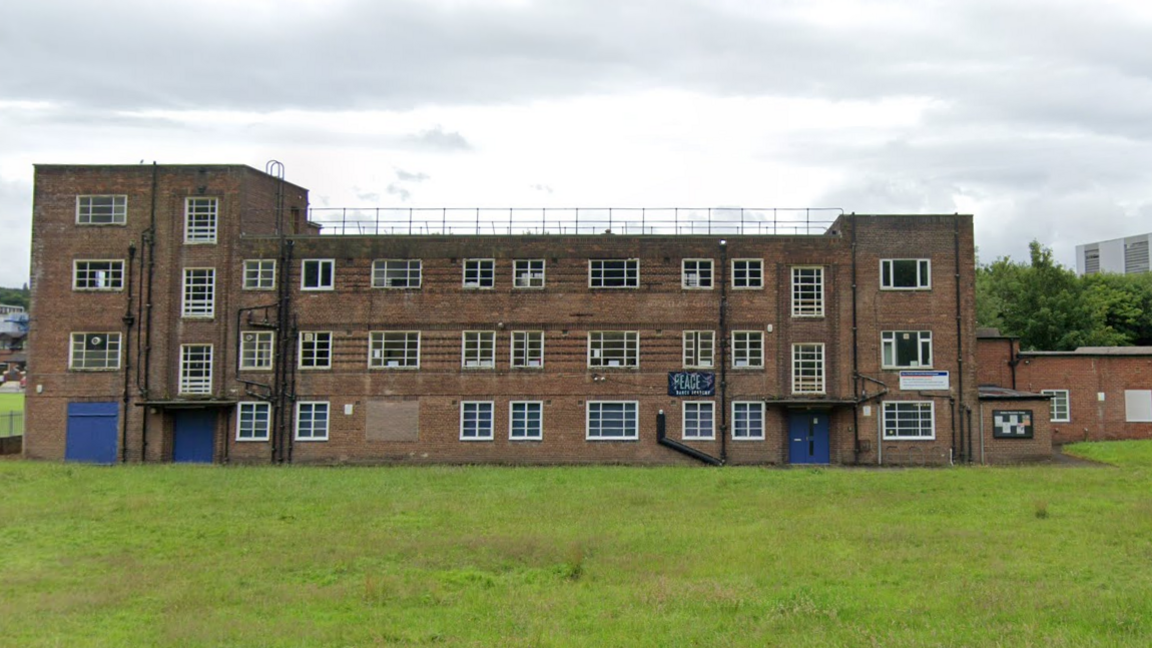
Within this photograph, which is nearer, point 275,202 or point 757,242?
point 757,242

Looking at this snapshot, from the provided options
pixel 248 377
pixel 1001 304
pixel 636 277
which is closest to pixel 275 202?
pixel 248 377

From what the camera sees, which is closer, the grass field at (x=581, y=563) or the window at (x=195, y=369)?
the grass field at (x=581, y=563)

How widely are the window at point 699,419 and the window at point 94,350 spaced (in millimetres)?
22938

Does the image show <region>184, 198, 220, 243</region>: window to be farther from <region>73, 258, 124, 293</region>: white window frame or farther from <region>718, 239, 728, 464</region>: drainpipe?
<region>718, 239, 728, 464</region>: drainpipe

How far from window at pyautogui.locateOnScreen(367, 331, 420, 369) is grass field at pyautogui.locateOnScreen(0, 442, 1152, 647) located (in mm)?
9627

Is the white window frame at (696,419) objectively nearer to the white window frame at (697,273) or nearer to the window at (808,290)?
the white window frame at (697,273)

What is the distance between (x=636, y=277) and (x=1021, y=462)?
639 inches

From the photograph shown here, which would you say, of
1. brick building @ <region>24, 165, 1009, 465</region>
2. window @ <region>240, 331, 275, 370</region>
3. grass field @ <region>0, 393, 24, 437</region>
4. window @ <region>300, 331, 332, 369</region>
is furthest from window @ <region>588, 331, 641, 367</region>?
grass field @ <region>0, 393, 24, 437</region>

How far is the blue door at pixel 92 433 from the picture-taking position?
39.1 meters

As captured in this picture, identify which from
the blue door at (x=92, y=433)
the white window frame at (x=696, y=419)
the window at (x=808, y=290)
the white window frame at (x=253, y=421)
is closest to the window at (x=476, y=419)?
the white window frame at (x=696, y=419)

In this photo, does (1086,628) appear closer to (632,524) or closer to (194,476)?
(632,524)

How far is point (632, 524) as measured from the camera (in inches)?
888

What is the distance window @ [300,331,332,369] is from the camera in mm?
39531

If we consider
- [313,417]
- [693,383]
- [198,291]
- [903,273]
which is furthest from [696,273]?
[198,291]
